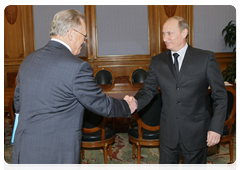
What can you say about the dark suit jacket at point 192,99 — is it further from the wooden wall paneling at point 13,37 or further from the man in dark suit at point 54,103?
the wooden wall paneling at point 13,37

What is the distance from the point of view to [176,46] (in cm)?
183

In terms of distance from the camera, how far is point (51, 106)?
133 centimetres

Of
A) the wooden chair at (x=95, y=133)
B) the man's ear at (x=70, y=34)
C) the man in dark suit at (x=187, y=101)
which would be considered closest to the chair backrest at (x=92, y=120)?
the wooden chair at (x=95, y=133)

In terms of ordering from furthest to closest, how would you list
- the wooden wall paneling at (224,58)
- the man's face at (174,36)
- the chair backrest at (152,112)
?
the wooden wall paneling at (224,58) → the chair backrest at (152,112) → the man's face at (174,36)

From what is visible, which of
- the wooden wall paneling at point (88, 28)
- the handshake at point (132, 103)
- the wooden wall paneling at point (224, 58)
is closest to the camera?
the handshake at point (132, 103)

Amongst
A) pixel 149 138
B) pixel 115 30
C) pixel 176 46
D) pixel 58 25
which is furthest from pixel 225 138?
pixel 115 30

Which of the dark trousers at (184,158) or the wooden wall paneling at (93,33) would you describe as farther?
the wooden wall paneling at (93,33)

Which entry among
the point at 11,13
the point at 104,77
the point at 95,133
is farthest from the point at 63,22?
the point at 11,13

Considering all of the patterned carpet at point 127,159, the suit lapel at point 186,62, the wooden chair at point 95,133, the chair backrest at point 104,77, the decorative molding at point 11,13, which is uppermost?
the decorative molding at point 11,13

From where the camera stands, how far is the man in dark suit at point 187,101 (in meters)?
1.67

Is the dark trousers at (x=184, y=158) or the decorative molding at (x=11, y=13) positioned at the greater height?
the decorative molding at (x=11, y=13)

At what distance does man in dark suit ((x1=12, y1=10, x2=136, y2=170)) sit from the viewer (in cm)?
133

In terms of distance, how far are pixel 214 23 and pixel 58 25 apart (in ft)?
21.7
